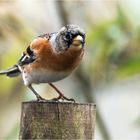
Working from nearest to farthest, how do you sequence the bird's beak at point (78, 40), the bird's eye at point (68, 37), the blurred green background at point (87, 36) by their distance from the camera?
the bird's beak at point (78, 40)
the bird's eye at point (68, 37)
the blurred green background at point (87, 36)

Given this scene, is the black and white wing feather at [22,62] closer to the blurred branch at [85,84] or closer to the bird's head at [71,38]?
the bird's head at [71,38]

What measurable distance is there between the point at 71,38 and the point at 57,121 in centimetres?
92

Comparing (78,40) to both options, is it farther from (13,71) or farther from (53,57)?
(13,71)

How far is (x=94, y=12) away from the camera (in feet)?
19.3

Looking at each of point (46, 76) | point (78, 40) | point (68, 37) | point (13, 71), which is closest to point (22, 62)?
point (13, 71)

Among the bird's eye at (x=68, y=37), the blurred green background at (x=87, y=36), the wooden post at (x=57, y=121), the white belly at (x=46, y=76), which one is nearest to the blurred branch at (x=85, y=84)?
the blurred green background at (x=87, y=36)

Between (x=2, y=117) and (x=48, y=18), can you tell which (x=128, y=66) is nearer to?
(x=48, y=18)

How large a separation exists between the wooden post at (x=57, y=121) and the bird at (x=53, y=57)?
2.50 ft

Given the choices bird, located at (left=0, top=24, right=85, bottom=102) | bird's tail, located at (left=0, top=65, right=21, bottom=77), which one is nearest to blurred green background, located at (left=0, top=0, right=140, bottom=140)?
bird's tail, located at (left=0, top=65, right=21, bottom=77)

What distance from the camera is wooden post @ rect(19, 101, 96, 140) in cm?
348

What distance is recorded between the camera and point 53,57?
4586 mm

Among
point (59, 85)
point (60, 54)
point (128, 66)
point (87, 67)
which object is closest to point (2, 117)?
point (59, 85)

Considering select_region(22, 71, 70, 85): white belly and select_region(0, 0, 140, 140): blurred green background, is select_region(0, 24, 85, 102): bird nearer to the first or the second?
select_region(22, 71, 70, 85): white belly

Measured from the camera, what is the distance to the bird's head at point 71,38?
13.8ft
